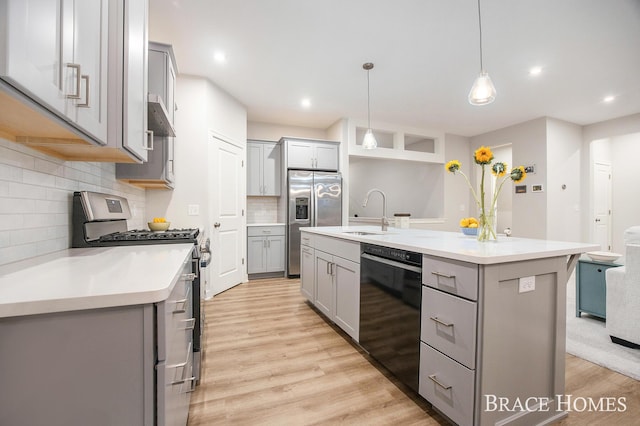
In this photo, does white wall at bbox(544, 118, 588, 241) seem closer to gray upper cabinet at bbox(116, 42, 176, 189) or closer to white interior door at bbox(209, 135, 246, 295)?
white interior door at bbox(209, 135, 246, 295)

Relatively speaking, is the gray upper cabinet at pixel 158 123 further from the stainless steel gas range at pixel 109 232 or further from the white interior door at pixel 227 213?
the white interior door at pixel 227 213

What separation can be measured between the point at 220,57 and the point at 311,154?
218 cm

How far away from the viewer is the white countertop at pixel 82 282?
657 millimetres

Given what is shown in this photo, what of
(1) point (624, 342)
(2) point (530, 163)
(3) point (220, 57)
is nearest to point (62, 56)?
(3) point (220, 57)

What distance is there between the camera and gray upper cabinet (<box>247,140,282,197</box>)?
480cm

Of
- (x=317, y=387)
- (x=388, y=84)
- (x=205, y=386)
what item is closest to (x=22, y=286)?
(x=205, y=386)

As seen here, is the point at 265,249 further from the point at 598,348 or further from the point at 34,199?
the point at 598,348

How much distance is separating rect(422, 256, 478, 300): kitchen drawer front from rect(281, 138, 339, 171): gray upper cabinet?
3.62m

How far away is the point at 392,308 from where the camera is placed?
1771mm

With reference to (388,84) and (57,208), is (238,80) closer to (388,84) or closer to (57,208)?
(388,84)

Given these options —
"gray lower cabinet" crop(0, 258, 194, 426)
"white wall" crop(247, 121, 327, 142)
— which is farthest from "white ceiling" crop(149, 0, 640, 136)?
"gray lower cabinet" crop(0, 258, 194, 426)

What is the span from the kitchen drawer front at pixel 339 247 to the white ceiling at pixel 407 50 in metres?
2.03

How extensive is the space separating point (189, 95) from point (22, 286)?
3.30 meters

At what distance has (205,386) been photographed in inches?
69.1
